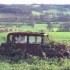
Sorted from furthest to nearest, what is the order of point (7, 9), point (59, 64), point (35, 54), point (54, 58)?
point (7, 9), point (35, 54), point (54, 58), point (59, 64)

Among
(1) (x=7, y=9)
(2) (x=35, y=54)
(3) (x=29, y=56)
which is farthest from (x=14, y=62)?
(1) (x=7, y=9)

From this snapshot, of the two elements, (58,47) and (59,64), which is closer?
(59,64)

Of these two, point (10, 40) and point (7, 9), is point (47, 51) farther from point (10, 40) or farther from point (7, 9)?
point (7, 9)

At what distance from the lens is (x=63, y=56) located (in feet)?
51.2

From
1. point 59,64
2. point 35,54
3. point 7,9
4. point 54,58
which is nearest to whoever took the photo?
point 59,64

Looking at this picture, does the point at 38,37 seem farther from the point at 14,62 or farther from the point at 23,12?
the point at 23,12

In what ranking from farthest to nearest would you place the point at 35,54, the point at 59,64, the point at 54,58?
the point at 35,54, the point at 54,58, the point at 59,64

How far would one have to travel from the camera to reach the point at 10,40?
17.1 m

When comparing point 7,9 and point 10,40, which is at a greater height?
point 10,40

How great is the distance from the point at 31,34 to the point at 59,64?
13.1ft

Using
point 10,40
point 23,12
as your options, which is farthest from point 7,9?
point 10,40

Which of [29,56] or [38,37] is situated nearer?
[29,56]

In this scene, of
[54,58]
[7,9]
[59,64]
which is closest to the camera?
[59,64]

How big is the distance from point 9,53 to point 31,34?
5.97 ft
